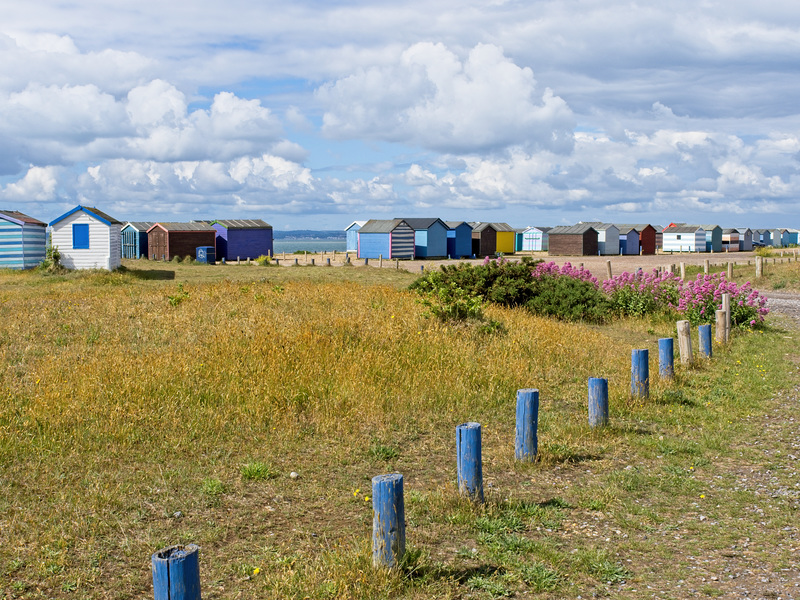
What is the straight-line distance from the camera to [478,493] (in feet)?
19.2

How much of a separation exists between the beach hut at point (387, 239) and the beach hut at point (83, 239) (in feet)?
89.0

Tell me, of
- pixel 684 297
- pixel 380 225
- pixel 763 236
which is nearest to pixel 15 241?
pixel 684 297

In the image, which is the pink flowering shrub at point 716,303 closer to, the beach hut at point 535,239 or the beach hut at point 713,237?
the beach hut at point 535,239

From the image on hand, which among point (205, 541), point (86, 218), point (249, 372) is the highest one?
point (86, 218)

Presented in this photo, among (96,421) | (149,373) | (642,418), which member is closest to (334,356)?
(149,373)

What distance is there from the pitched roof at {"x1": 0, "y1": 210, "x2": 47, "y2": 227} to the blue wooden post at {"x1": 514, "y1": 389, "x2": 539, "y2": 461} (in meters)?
28.5

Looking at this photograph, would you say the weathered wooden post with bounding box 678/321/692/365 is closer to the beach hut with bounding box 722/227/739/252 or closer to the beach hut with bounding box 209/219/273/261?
the beach hut with bounding box 209/219/273/261

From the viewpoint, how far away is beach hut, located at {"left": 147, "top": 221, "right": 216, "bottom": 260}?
1876 inches

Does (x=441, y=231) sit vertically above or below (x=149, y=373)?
above

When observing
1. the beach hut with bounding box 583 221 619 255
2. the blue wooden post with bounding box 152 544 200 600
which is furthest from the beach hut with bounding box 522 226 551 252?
the blue wooden post with bounding box 152 544 200 600

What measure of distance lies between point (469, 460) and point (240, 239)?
48465mm

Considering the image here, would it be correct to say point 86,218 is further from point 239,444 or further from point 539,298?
point 239,444

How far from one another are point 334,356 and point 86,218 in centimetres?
2414

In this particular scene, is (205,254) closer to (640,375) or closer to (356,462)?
(640,375)
